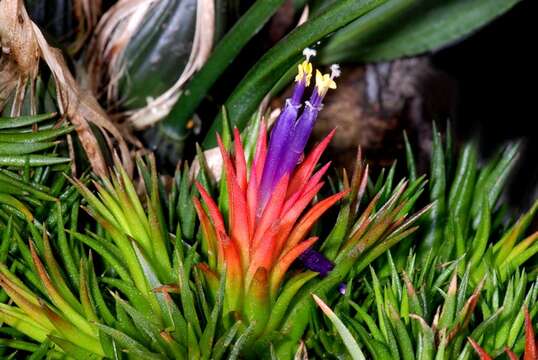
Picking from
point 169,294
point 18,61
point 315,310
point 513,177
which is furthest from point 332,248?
point 513,177

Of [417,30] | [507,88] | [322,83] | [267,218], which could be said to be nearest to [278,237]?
[267,218]

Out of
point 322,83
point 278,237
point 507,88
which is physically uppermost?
point 507,88

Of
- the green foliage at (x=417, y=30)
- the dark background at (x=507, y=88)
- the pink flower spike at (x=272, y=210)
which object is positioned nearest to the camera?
the pink flower spike at (x=272, y=210)

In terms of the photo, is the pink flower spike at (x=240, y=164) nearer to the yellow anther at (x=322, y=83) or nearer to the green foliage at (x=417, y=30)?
the yellow anther at (x=322, y=83)

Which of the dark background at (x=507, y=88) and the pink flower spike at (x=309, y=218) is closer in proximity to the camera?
the pink flower spike at (x=309, y=218)

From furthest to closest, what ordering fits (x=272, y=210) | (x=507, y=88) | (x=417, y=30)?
(x=507, y=88) < (x=417, y=30) < (x=272, y=210)

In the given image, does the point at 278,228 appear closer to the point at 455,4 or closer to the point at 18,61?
the point at 18,61

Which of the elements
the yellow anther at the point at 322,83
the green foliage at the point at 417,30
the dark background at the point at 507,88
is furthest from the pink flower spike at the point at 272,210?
the dark background at the point at 507,88

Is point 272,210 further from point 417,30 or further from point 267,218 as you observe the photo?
point 417,30

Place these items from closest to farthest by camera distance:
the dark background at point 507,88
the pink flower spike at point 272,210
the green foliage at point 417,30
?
the pink flower spike at point 272,210, the green foliage at point 417,30, the dark background at point 507,88
